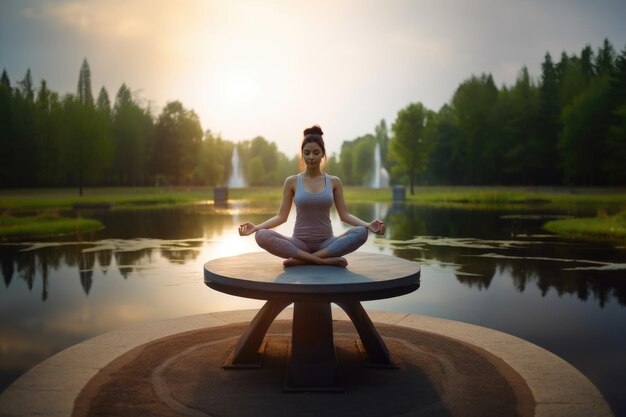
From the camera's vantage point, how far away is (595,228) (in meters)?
20.5

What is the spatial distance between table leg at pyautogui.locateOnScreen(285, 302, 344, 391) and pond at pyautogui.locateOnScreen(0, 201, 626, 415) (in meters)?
2.51

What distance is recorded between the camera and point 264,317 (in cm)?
570

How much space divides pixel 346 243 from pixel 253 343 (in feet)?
4.91

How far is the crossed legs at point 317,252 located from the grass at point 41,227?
56.7 ft

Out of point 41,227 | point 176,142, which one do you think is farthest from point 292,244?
point 176,142

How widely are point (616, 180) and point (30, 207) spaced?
47.6 metres

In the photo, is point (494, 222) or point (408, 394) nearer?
point (408, 394)

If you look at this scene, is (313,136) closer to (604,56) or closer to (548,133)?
(548,133)

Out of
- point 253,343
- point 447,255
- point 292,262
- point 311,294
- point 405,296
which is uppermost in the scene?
point 292,262

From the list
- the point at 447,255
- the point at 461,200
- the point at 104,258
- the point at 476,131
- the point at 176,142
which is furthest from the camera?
the point at 176,142

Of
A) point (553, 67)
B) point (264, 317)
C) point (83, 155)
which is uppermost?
point (553, 67)

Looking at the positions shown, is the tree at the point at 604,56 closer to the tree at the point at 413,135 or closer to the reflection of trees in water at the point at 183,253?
the tree at the point at 413,135

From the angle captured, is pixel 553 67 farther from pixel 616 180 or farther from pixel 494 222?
pixel 494 222

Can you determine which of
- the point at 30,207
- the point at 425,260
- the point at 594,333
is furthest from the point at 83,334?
the point at 30,207
